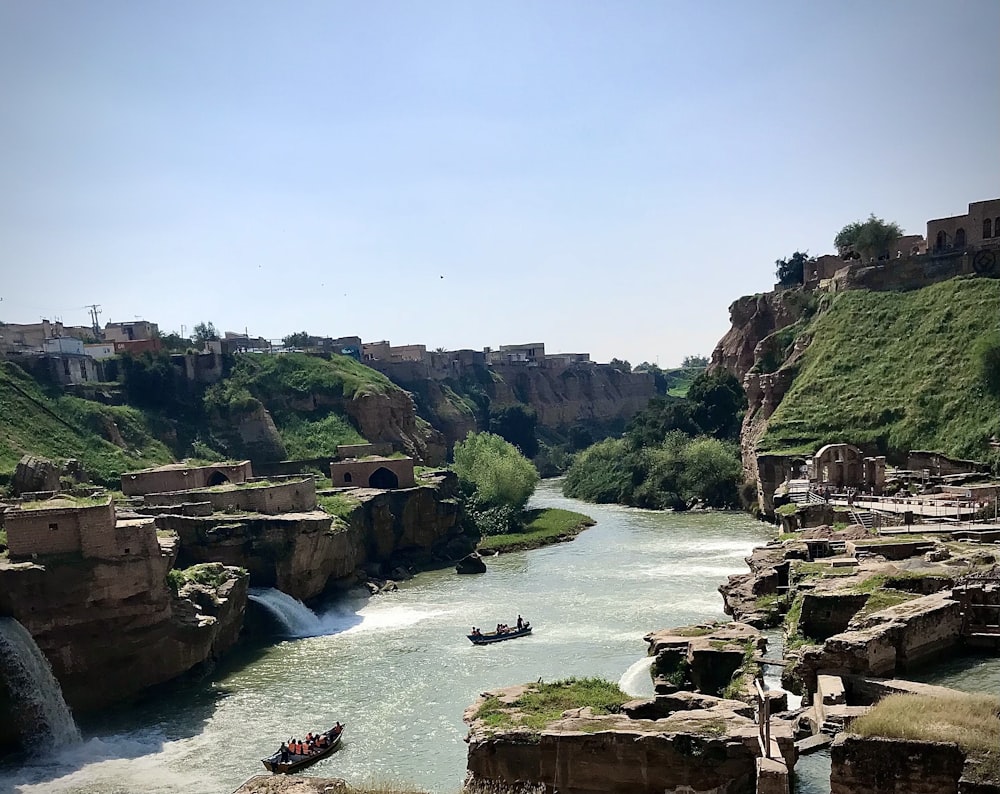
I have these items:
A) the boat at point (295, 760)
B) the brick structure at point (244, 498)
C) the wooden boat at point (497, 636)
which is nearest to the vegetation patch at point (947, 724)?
the boat at point (295, 760)

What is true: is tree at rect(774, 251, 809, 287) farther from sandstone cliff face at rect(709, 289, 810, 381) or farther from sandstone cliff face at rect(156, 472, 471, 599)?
sandstone cliff face at rect(156, 472, 471, 599)

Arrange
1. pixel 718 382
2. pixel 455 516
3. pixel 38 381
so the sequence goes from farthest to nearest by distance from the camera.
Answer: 1. pixel 718 382
2. pixel 38 381
3. pixel 455 516

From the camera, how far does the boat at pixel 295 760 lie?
19344 millimetres

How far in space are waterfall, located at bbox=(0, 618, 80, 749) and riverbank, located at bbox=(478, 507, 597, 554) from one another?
27127 mm

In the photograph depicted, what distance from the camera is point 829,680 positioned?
15438mm

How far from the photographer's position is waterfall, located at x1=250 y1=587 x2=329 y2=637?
32719mm

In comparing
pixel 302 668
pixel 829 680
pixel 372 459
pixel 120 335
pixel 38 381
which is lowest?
pixel 302 668

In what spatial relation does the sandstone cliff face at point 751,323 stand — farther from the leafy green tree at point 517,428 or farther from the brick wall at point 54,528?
the brick wall at point 54,528

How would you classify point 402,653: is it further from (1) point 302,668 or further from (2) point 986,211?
(2) point 986,211

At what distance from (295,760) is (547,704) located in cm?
773

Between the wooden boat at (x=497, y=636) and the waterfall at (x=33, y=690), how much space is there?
12.1m

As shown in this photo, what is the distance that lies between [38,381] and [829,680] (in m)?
51.9

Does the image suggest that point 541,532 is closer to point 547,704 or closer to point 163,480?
point 163,480

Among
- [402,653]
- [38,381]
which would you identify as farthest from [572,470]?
[402,653]
